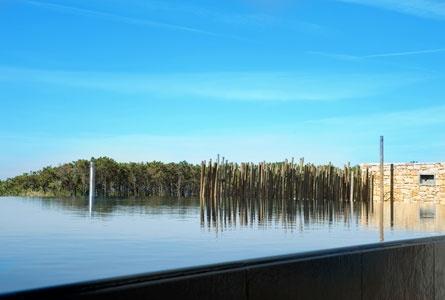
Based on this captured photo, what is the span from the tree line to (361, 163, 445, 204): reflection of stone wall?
32.2 ft

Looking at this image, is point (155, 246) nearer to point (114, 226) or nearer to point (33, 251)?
point (33, 251)

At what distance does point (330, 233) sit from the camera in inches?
308

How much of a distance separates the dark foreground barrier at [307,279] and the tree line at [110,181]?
27081 millimetres

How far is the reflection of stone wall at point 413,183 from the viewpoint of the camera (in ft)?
94.2

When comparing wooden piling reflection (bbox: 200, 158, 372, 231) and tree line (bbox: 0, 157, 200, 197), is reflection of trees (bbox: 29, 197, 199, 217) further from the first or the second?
tree line (bbox: 0, 157, 200, 197)

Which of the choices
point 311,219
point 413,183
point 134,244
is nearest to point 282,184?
point 311,219

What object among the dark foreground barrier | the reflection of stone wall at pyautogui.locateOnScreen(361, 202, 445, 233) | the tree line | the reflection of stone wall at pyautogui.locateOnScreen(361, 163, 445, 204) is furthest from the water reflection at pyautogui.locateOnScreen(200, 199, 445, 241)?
the tree line

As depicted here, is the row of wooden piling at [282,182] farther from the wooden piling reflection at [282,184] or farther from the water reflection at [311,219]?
the water reflection at [311,219]

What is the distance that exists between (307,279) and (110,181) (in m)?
30.0

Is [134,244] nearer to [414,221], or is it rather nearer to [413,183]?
[414,221]

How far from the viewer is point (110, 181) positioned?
32906 mm

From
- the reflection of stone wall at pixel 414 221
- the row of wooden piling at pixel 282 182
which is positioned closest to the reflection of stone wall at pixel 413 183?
the row of wooden piling at pixel 282 182

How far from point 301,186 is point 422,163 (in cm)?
1067

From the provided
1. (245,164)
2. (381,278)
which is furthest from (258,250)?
(245,164)
